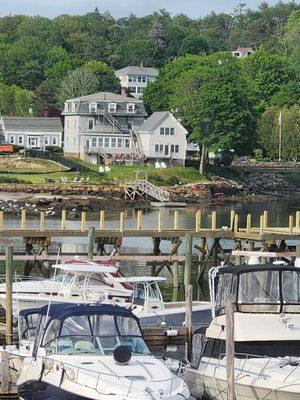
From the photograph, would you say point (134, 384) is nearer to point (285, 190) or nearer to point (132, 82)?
point (285, 190)

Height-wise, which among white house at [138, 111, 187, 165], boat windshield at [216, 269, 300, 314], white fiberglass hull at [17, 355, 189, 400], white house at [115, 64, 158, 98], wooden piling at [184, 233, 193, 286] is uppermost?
white house at [115, 64, 158, 98]

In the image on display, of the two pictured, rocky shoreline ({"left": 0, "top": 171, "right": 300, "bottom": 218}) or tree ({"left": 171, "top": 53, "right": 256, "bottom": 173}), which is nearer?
rocky shoreline ({"left": 0, "top": 171, "right": 300, "bottom": 218})

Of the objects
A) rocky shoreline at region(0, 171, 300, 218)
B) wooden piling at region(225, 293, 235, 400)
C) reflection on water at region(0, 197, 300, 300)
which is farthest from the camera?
rocky shoreline at region(0, 171, 300, 218)

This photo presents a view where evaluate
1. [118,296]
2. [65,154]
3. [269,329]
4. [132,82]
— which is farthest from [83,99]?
[269,329]

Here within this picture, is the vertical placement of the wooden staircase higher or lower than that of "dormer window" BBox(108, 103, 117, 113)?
lower

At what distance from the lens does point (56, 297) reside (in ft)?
127

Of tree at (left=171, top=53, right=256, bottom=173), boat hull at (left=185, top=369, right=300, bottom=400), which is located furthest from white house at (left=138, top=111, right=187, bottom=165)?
boat hull at (left=185, top=369, right=300, bottom=400)

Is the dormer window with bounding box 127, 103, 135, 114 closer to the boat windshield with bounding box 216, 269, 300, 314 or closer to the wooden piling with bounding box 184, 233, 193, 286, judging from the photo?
the wooden piling with bounding box 184, 233, 193, 286

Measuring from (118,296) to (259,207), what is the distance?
240 feet

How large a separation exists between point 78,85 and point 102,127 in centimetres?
3389

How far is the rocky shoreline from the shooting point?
95.9 m

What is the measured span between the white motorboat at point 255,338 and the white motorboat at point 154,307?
630 centimetres

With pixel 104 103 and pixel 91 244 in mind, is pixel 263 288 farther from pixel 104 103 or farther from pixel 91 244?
pixel 104 103

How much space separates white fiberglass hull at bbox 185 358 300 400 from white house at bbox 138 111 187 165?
330 ft
